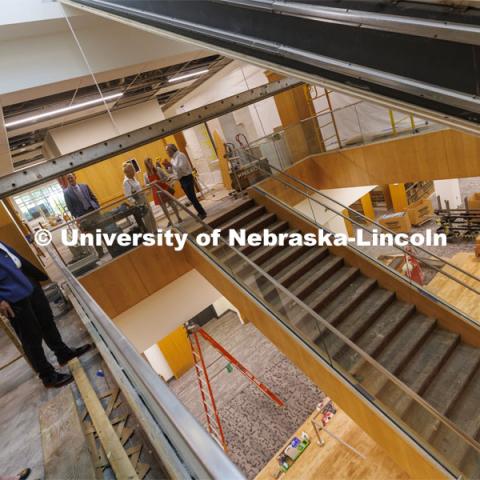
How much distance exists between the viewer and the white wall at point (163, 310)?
6758 millimetres

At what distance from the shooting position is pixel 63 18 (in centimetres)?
396

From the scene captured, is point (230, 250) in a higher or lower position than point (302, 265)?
higher

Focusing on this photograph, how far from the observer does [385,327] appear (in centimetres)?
570

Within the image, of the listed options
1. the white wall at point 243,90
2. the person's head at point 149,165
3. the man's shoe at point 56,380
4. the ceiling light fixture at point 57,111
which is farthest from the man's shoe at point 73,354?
the white wall at point 243,90

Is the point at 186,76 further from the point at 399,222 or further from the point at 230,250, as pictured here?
the point at 399,222

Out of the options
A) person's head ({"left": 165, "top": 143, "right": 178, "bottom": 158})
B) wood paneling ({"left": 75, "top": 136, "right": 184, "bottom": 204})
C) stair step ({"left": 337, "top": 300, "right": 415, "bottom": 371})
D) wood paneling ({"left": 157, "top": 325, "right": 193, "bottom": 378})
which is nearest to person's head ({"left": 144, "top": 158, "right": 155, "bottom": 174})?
person's head ({"left": 165, "top": 143, "right": 178, "bottom": 158})

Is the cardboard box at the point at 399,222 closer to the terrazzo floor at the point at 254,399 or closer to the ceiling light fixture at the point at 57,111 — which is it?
the terrazzo floor at the point at 254,399

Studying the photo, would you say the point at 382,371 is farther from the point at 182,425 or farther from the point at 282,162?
the point at 282,162

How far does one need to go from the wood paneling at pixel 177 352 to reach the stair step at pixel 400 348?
24.5 feet

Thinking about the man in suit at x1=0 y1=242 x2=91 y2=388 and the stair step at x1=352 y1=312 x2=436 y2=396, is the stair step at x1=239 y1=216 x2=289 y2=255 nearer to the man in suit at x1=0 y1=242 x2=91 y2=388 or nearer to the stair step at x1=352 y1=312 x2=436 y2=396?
the stair step at x1=352 y1=312 x2=436 y2=396

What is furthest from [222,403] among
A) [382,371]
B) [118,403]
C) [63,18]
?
[63,18]

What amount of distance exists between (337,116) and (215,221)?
4521mm

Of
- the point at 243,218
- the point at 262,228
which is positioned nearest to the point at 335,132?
the point at 262,228

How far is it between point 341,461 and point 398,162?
6.82 m
